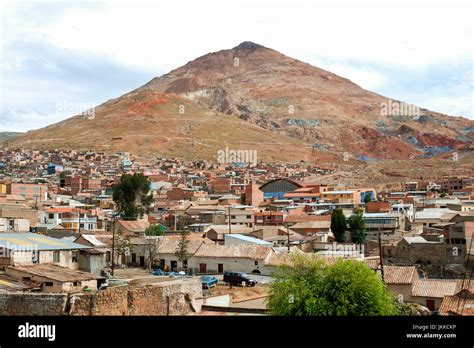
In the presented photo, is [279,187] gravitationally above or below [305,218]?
above

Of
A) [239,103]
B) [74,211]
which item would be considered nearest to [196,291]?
[74,211]

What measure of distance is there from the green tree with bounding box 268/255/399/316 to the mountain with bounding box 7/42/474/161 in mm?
83588

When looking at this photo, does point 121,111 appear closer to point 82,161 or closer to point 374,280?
point 82,161

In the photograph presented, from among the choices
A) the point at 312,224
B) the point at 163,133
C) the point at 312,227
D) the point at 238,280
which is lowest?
the point at 238,280

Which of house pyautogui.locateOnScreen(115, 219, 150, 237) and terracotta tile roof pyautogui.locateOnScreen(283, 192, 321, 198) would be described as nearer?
house pyautogui.locateOnScreen(115, 219, 150, 237)

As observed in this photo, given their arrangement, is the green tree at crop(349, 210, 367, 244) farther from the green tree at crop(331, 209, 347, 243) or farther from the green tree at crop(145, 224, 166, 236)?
the green tree at crop(145, 224, 166, 236)

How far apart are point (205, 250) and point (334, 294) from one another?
11.4 m

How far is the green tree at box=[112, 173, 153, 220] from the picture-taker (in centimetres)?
3566

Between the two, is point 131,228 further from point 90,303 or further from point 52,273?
point 90,303

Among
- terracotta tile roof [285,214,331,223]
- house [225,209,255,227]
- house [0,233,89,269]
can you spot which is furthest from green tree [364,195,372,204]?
house [0,233,89,269]

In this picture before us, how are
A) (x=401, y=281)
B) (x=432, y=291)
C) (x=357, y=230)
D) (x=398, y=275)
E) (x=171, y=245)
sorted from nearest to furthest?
(x=432, y=291)
(x=401, y=281)
(x=398, y=275)
(x=171, y=245)
(x=357, y=230)

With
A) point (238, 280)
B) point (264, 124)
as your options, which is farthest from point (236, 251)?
point (264, 124)

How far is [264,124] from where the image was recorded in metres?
143
